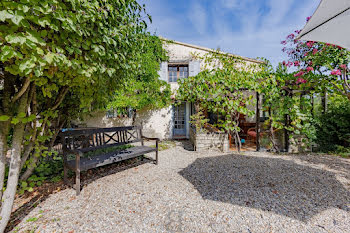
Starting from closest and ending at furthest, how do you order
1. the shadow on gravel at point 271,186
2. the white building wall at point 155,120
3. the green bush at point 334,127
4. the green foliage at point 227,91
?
the shadow on gravel at point 271,186
the green bush at point 334,127
the green foliage at point 227,91
the white building wall at point 155,120

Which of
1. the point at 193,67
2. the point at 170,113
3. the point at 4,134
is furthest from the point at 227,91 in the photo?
the point at 4,134

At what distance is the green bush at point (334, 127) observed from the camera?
15.6 ft

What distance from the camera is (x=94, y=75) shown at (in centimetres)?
183

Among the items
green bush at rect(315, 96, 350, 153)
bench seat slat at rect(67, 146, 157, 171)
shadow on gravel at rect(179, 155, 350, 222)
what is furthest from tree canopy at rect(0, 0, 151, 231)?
green bush at rect(315, 96, 350, 153)

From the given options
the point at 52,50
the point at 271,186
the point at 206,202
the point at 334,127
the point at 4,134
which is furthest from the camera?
the point at 334,127

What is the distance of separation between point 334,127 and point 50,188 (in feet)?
26.5

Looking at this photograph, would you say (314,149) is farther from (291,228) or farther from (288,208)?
(291,228)

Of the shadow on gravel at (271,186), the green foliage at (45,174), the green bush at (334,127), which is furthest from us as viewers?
the green bush at (334,127)

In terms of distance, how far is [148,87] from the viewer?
703cm

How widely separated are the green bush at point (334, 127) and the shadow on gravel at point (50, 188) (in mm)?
5838

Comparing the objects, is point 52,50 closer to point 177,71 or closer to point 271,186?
point 271,186

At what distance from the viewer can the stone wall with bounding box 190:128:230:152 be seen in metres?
5.12

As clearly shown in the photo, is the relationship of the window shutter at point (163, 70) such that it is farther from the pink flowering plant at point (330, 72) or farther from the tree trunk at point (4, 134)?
the tree trunk at point (4, 134)

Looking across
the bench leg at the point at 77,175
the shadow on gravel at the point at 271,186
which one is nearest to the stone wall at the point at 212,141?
the shadow on gravel at the point at 271,186
